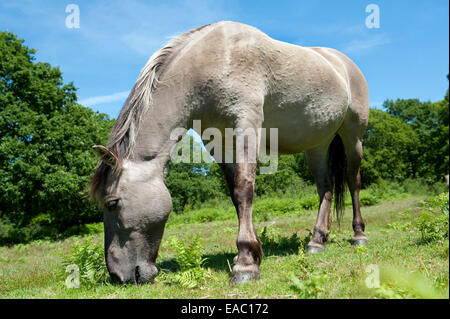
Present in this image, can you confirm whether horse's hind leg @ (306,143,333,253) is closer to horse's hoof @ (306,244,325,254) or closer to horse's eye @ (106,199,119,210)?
horse's hoof @ (306,244,325,254)

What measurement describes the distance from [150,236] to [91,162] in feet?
53.3

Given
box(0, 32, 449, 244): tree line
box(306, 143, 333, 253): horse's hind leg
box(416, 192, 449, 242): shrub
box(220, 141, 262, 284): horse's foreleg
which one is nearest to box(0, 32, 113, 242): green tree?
box(0, 32, 449, 244): tree line

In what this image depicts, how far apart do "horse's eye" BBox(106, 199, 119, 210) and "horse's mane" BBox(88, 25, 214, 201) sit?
0.17 m

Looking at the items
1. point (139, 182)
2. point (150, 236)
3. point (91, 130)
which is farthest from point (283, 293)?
point (91, 130)

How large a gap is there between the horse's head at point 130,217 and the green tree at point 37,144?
14465 mm

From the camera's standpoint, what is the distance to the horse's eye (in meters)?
3.29

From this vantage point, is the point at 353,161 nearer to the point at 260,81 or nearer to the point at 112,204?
the point at 260,81

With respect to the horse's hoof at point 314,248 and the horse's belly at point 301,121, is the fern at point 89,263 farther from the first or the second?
the horse's hoof at point 314,248

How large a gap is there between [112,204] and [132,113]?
1015 millimetres

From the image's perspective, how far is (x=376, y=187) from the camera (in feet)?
71.9

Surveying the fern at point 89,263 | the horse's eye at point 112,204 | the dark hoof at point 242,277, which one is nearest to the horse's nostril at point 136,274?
the fern at point 89,263

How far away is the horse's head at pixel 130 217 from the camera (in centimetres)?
326

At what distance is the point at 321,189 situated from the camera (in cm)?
609

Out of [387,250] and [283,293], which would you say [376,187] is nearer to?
[387,250]
